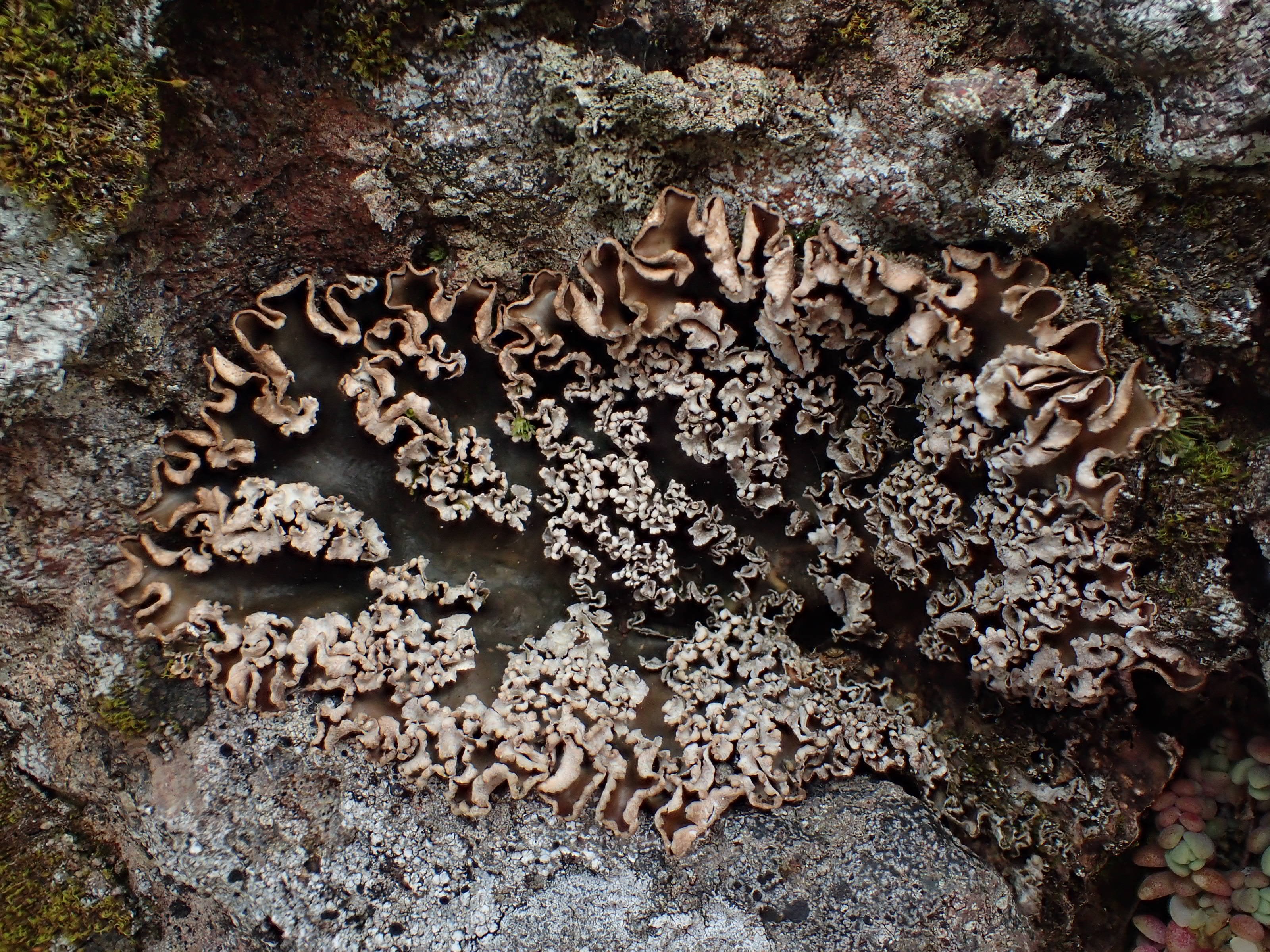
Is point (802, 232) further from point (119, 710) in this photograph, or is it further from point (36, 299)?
point (119, 710)

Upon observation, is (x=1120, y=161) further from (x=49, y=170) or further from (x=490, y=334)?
(x=49, y=170)

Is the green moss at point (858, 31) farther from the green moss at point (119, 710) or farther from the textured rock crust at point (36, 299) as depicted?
the green moss at point (119, 710)

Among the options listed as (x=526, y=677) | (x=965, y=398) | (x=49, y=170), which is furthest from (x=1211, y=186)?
(x=49, y=170)

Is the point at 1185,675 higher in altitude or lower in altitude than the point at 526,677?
higher

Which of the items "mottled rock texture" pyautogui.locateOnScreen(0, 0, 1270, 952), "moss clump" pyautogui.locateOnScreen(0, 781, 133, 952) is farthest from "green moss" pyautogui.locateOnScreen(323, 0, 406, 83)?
"moss clump" pyautogui.locateOnScreen(0, 781, 133, 952)

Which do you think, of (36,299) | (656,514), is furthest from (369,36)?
(656,514)
